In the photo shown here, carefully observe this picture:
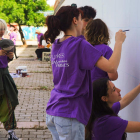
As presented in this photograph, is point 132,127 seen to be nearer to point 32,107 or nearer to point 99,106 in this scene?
point 99,106

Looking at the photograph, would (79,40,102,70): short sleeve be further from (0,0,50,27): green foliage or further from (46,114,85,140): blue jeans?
(0,0,50,27): green foliage

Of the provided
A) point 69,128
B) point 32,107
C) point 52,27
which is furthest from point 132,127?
point 32,107

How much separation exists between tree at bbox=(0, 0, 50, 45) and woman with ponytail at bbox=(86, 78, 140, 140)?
Result: 24.2 m

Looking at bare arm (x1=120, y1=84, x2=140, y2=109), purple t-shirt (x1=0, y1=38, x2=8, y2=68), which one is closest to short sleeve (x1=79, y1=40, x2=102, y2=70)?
bare arm (x1=120, y1=84, x2=140, y2=109)

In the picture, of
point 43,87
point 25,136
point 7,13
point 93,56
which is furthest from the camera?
point 7,13

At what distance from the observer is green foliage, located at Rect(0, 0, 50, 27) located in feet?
83.4

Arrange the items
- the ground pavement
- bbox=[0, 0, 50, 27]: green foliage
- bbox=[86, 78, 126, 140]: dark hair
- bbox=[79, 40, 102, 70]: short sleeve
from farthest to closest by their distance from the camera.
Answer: bbox=[0, 0, 50, 27]: green foliage, the ground pavement, bbox=[86, 78, 126, 140]: dark hair, bbox=[79, 40, 102, 70]: short sleeve

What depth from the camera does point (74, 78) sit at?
6.21ft

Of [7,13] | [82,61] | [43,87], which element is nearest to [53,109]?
[82,61]

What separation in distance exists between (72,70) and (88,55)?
0.17m

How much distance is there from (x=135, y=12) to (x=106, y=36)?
0.37 metres

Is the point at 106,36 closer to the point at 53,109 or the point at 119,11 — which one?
the point at 119,11

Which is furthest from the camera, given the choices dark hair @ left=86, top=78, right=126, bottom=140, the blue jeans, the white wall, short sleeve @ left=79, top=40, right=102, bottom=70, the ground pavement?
the ground pavement

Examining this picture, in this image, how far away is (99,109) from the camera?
7.06 ft
